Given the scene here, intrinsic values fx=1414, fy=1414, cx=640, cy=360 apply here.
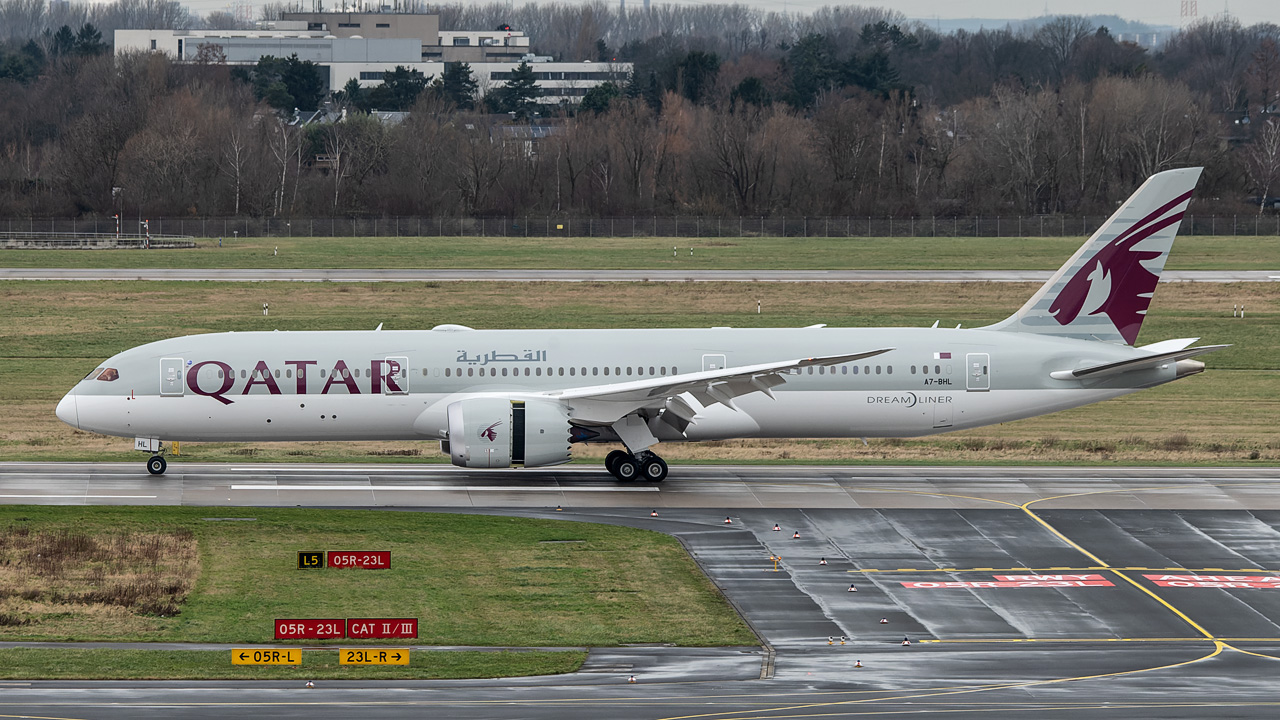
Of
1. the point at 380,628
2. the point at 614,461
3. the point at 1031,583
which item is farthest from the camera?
the point at 614,461

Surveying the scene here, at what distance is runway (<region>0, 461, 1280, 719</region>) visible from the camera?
21219 millimetres

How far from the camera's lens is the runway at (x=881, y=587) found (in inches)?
835

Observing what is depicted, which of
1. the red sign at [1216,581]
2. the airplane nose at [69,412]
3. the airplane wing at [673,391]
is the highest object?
the airplane wing at [673,391]

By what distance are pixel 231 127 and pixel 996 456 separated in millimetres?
117606

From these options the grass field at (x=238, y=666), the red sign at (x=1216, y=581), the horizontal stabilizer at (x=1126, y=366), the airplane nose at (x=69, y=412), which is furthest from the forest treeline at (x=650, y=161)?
the grass field at (x=238, y=666)

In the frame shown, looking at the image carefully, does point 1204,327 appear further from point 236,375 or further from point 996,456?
point 236,375

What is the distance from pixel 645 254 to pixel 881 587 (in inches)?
3187

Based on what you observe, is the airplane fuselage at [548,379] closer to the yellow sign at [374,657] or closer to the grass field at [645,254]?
the yellow sign at [374,657]

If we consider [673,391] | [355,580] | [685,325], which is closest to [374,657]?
[355,580]

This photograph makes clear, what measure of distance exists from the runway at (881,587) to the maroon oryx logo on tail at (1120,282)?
4796 mm

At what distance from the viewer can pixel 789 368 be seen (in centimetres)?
3625

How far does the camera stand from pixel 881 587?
2869cm

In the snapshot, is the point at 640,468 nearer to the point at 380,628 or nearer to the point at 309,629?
the point at 380,628

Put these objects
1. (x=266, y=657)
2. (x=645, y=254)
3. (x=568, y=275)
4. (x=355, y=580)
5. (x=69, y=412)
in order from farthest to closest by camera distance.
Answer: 1. (x=645, y=254)
2. (x=568, y=275)
3. (x=69, y=412)
4. (x=355, y=580)
5. (x=266, y=657)
